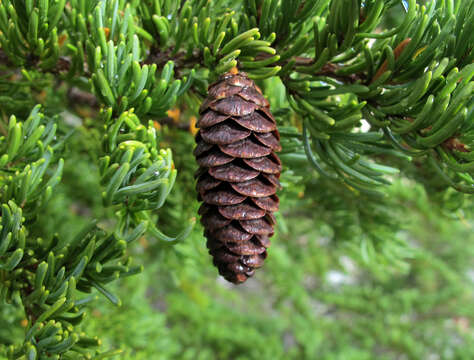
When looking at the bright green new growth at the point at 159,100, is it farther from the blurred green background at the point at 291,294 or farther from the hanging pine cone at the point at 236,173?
the blurred green background at the point at 291,294

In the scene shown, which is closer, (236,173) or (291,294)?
(236,173)

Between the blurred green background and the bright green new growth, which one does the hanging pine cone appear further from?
the blurred green background

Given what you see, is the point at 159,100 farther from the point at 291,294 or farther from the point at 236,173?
the point at 291,294

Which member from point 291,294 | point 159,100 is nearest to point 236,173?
point 159,100

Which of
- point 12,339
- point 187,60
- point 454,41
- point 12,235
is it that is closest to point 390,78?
point 454,41

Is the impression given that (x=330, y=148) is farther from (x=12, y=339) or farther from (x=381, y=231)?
(x=12, y=339)

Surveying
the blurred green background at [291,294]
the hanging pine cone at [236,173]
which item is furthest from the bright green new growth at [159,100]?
the blurred green background at [291,294]
